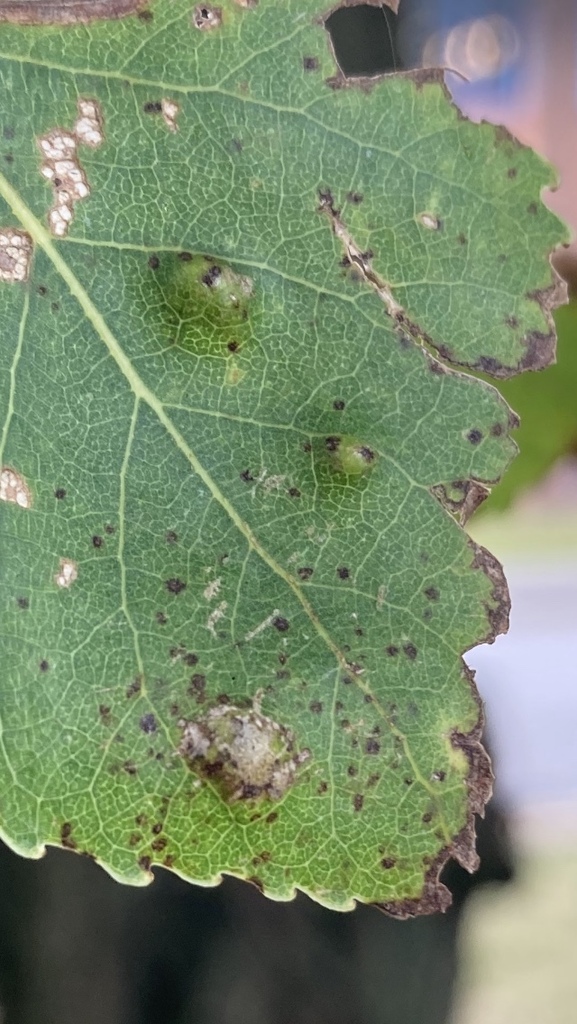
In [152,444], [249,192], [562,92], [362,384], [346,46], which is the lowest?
[152,444]

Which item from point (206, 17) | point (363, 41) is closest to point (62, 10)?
point (206, 17)

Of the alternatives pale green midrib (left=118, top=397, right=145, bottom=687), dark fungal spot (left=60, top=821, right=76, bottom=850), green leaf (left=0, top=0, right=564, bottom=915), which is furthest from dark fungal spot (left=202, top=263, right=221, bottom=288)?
dark fungal spot (left=60, top=821, right=76, bottom=850)

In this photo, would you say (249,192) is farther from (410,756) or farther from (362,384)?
(410,756)

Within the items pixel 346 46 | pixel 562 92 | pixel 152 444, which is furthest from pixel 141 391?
Result: pixel 562 92

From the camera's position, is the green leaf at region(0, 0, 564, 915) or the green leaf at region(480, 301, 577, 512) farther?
the green leaf at region(480, 301, 577, 512)

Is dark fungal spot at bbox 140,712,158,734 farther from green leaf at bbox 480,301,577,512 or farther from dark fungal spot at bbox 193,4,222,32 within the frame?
green leaf at bbox 480,301,577,512

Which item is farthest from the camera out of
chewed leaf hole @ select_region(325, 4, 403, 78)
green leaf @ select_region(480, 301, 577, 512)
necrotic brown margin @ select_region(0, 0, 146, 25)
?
green leaf @ select_region(480, 301, 577, 512)
